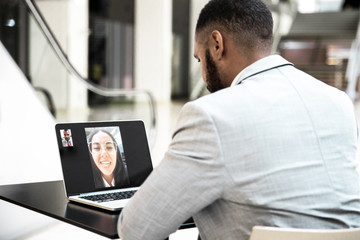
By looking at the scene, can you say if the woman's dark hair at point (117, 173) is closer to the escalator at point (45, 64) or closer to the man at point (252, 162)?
the man at point (252, 162)

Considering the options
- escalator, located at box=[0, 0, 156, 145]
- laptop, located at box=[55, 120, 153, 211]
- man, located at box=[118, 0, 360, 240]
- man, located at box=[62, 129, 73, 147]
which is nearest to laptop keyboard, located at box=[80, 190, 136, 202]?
laptop, located at box=[55, 120, 153, 211]

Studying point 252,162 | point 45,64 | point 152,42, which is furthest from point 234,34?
point 152,42

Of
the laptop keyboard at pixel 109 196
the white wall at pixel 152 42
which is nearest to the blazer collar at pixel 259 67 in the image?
the laptop keyboard at pixel 109 196

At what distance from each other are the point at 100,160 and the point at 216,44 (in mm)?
631

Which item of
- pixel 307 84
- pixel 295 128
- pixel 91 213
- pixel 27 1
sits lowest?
pixel 91 213

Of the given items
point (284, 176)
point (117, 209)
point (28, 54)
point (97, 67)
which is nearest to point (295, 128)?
point (284, 176)

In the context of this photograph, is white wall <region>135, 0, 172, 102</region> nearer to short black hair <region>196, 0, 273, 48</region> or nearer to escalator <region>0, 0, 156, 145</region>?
escalator <region>0, 0, 156, 145</region>

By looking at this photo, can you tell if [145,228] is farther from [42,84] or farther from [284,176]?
[42,84]

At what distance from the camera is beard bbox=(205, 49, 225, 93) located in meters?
1.44

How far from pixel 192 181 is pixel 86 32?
35.1ft

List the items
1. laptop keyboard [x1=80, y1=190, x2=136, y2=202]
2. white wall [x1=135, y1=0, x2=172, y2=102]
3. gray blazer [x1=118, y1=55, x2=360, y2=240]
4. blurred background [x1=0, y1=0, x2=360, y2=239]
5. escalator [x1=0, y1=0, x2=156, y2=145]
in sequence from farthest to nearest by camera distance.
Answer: white wall [x1=135, y1=0, x2=172, y2=102], escalator [x1=0, y1=0, x2=156, y2=145], blurred background [x1=0, y1=0, x2=360, y2=239], laptop keyboard [x1=80, y1=190, x2=136, y2=202], gray blazer [x1=118, y1=55, x2=360, y2=240]

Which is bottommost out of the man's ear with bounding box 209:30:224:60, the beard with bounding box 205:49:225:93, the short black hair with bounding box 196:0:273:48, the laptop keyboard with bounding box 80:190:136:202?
the laptop keyboard with bounding box 80:190:136:202

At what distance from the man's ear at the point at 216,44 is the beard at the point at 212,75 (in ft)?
0.07

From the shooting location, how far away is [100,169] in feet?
5.86
